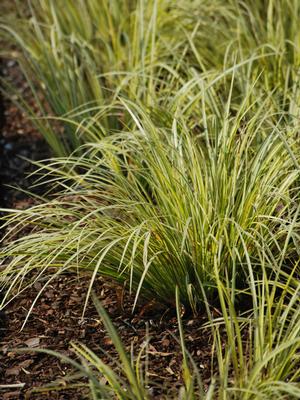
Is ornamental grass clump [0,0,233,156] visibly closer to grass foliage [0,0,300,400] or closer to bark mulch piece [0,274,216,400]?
grass foliage [0,0,300,400]

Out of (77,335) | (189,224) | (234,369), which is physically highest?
(189,224)

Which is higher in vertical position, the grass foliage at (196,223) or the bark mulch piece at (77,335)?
the grass foliage at (196,223)

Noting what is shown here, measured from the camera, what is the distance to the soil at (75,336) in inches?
103

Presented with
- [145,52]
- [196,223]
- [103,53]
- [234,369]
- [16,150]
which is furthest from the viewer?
[103,53]

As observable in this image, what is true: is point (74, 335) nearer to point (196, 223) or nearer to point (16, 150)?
point (196, 223)

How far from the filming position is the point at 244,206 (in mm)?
2854

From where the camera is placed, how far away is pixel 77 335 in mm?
2854

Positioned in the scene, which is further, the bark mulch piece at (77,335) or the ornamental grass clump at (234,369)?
the bark mulch piece at (77,335)

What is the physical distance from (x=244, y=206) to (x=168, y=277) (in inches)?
14.3

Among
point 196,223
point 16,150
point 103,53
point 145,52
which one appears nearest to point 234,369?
point 196,223

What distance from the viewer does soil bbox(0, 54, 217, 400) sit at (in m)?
2.62

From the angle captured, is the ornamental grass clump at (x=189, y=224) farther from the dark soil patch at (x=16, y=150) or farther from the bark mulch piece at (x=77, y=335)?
the dark soil patch at (x=16, y=150)

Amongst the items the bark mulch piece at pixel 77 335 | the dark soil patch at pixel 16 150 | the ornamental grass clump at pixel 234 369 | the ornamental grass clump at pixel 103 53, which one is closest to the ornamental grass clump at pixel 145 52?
the ornamental grass clump at pixel 103 53

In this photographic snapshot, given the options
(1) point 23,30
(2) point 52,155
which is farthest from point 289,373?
(1) point 23,30
